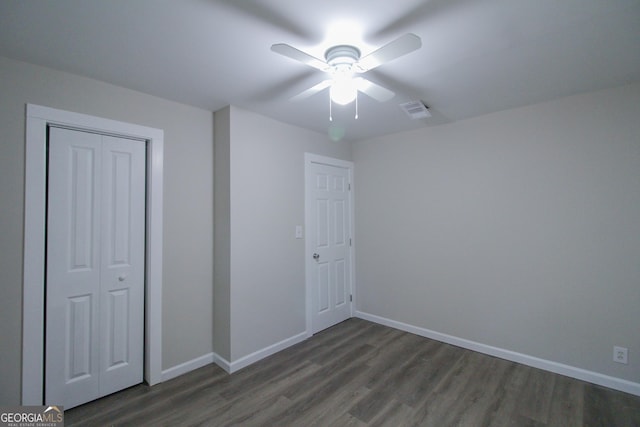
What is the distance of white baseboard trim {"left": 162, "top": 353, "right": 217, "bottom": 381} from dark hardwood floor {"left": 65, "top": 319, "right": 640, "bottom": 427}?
0.06 metres

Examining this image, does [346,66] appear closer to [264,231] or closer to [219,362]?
[264,231]

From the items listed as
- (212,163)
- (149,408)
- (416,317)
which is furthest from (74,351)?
(416,317)

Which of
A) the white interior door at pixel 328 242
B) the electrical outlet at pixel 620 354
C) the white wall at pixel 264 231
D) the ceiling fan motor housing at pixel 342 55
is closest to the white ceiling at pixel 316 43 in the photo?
the ceiling fan motor housing at pixel 342 55

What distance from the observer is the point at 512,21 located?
1.53 metres

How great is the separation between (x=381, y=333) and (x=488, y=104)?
2733mm

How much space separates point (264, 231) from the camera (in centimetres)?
296

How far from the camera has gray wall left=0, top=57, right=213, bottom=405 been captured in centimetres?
186

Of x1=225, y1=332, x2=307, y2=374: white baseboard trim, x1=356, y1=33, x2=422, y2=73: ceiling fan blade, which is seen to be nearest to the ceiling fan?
x1=356, y1=33, x2=422, y2=73: ceiling fan blade

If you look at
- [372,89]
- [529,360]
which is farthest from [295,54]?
[529,360]

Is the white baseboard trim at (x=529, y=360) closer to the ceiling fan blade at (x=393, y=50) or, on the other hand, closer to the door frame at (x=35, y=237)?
the ceiling fan blade at (x=393, y=50)

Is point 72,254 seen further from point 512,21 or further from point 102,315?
point 512,21

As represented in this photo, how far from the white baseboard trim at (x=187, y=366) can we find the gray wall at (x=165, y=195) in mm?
39

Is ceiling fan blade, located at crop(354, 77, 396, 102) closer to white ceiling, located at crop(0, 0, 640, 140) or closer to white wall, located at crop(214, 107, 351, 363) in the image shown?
white ceiling, located at crop(0, 0, 640, 140)

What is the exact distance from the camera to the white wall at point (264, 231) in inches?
107
